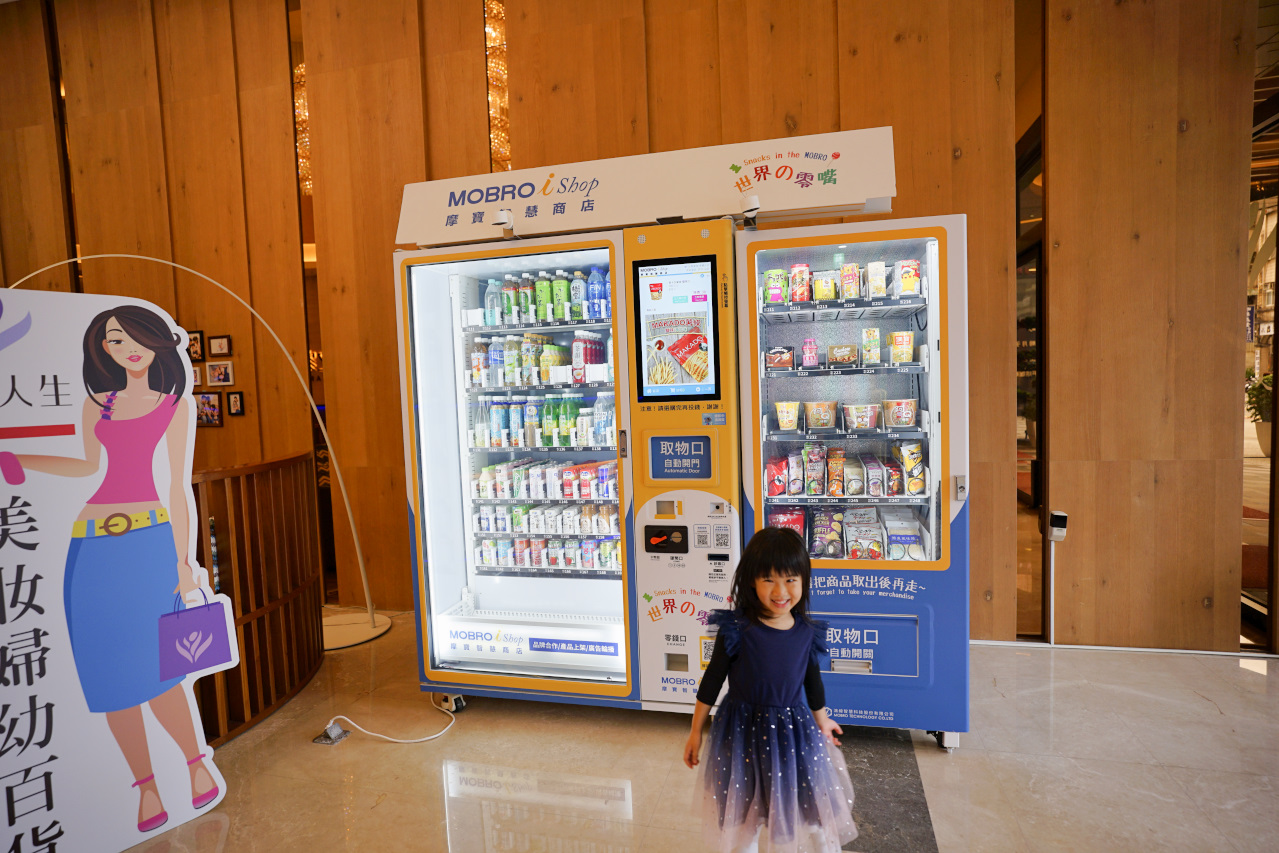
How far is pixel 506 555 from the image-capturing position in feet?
11.2

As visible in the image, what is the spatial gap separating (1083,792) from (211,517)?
12.7 feet

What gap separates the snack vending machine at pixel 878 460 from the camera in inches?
106

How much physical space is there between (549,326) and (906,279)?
5.31ft

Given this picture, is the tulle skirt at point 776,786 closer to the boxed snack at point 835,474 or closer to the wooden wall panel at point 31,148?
the boxed snack at point 835,474

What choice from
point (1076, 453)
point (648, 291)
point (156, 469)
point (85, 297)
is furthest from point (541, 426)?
point (1076, 453)

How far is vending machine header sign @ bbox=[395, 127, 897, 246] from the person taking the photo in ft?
9.02

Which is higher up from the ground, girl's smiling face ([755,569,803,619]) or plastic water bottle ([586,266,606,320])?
plastic water bottle ([586,266,606,320])

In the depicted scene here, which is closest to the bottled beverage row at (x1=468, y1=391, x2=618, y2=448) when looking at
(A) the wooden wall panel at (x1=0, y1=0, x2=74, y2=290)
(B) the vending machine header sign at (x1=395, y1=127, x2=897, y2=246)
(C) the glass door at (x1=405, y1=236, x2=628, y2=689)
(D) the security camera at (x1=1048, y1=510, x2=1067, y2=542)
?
(C) the glass door at (x1=405, y1=236, x2=628, y2=689)

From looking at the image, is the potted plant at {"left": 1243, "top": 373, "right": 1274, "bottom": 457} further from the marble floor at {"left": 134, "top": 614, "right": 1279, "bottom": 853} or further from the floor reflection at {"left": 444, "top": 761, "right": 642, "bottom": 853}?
the floor reflection at {"left": 444, "top": 761, "right": 642, "bottom": 853}

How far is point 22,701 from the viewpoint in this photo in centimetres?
219

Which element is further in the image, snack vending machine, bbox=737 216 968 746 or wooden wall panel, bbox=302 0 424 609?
wooden wall panel, bbox=302 0 424 609

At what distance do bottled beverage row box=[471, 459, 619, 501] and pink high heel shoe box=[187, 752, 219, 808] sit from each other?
5.12 feet

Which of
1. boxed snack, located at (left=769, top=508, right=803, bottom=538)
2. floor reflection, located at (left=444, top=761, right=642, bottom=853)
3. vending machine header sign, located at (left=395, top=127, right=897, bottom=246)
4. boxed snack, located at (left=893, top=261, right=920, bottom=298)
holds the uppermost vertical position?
vending machine header sign, located at (left=395, top=127, right=897, bottom=246)

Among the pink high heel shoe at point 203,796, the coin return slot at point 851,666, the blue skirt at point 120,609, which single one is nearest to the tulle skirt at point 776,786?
the coin return slot at point 851,666
